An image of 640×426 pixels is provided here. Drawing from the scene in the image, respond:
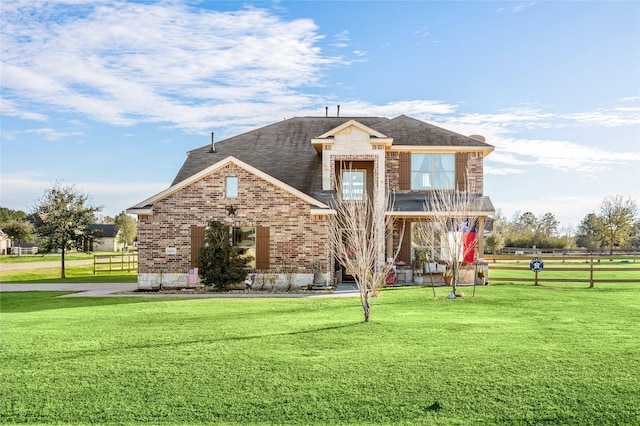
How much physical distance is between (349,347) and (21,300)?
44.8 ft

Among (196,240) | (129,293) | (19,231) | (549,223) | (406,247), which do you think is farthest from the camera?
(549,223)

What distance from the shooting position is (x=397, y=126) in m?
26.9

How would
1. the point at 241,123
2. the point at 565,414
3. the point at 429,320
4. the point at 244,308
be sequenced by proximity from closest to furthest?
the point at 565,414
the point at 429,320
the point at 244,308
the point at 241,123

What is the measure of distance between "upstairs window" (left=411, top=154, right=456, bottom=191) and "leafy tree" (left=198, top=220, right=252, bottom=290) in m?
9.74

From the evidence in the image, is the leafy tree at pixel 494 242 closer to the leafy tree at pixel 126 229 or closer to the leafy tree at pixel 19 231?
the leafy tree at pixel 126 229

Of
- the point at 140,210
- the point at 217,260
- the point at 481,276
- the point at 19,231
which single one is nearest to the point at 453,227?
the point at 481,276

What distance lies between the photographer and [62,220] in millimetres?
30047

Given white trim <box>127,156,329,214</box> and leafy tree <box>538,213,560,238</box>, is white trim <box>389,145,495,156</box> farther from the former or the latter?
leafy tree <box>538,213,560,238</box>

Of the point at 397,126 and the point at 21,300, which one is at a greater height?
the point at 397,126

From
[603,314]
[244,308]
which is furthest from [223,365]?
[603,314]

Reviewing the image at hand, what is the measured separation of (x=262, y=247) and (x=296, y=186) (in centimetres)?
466

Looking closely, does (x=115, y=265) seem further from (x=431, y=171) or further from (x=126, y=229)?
(x=126, y=229)

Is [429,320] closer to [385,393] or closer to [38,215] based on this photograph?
[385,393]

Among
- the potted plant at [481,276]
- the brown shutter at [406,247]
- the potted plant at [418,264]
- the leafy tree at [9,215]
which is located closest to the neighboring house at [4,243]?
the leafy tree at [9,215]
